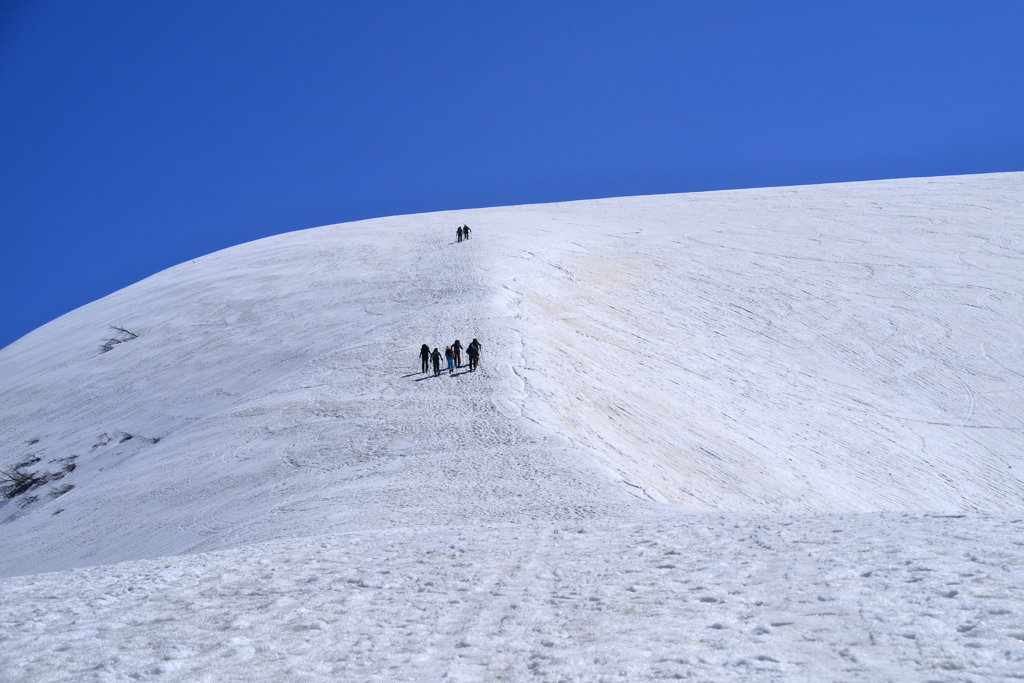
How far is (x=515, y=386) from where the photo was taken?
15.2 m

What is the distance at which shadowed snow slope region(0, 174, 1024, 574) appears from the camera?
39.2 ft

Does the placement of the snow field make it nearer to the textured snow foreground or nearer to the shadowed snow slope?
the textured snow foreground

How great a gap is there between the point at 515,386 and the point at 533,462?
12.5 ft

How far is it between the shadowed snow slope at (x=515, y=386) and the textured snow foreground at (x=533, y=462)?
110 millimetres

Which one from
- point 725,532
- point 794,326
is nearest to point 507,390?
point 725,532

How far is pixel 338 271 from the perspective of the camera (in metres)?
27.8

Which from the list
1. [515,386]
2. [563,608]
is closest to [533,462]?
[515,386]

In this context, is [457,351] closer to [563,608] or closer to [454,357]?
[454,357]

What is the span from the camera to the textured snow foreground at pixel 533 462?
5777 mm

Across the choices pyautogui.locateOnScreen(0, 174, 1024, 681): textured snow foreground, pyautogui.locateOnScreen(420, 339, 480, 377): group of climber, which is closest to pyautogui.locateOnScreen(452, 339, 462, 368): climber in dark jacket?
pyautogui.locateOnScreen(420, 339, 480, 377): group of climber

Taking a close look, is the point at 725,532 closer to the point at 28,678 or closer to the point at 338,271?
the point at 28,678

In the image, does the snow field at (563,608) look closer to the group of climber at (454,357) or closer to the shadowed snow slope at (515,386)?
the shadowed snow slope at (515,386)

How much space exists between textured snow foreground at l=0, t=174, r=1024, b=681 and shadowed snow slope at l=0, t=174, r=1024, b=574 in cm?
11

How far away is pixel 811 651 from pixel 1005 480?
14.9 m
